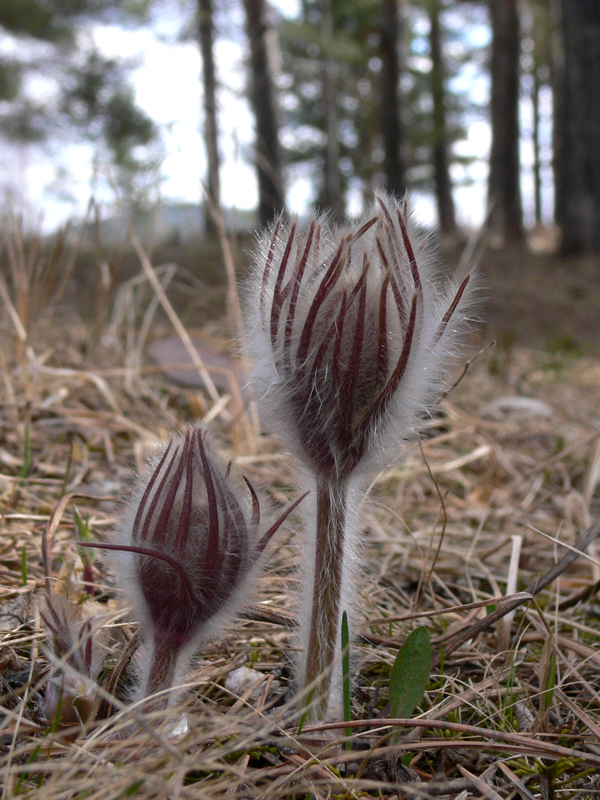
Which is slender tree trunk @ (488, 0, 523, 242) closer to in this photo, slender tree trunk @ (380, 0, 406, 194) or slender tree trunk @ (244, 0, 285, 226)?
slender tree trunk @ (380, 0, 406, 194)

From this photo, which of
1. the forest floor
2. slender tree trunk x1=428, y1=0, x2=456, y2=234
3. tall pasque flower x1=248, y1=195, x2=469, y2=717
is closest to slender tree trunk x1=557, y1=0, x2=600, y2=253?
the forest floor

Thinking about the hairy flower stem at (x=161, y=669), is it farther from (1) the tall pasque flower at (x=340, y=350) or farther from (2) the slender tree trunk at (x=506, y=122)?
(2) the slender tree trunk at (x=506, y=122)

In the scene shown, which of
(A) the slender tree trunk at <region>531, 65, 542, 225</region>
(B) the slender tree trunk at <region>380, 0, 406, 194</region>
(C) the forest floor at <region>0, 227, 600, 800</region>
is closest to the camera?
(C) the forest floor at <region>0, 227, 600, 800</region>

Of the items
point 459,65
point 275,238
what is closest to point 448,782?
point 275,238

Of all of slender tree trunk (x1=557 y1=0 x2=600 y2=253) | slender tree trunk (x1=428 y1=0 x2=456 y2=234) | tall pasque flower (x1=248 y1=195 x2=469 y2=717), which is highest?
slender tree trunk (x1=428 y1=0 x2=456 y2=234)

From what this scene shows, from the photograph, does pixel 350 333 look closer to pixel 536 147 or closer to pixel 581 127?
pixel 581 127

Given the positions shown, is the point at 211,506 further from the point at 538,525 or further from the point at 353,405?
the point at 538,525

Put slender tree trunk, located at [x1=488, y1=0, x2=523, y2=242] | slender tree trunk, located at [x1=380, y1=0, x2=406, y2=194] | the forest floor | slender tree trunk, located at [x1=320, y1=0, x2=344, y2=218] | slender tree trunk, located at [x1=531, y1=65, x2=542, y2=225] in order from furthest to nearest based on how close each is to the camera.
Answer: slender tree trunk, located at [x1=531, y1=65, x2=542, y2=225]
slender tree trunk, located at [x1=488, y1=0, x2=523, y2=242]
slender tree trunk, located at [x1=320, y1=0, x2=344, y2=218]
slender tree trunk, located at [x1=380, y1=0, x2=406, y2=194]
the forest floor

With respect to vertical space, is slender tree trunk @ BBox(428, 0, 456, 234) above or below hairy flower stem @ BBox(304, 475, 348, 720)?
above
